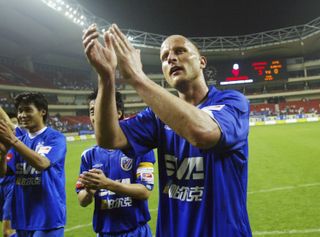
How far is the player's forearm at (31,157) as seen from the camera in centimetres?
289

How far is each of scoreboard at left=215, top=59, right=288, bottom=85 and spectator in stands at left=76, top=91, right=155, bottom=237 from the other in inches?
1923

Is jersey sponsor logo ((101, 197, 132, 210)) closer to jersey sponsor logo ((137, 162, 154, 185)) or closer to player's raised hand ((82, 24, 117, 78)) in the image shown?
jersey sponsor logo ((137, 162, 154, 185))

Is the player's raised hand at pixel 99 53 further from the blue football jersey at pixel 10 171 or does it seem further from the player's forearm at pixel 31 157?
the blue football jersey at pixel 10 171

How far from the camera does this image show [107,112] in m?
1.77

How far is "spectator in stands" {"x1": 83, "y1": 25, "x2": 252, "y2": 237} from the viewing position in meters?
1.39

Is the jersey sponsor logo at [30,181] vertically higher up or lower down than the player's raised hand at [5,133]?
lower down

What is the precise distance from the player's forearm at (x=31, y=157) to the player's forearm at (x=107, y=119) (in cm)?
130

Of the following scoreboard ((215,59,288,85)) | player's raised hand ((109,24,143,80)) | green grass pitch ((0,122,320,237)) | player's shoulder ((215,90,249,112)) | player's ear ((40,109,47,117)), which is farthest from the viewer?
scoreboard ((215,59,288,85))

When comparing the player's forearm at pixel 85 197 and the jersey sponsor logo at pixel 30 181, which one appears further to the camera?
the jersey sponsor logo at pixel 30 181

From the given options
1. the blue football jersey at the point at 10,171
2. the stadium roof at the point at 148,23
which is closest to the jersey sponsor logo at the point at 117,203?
the blue football jersey at the point at 10,171

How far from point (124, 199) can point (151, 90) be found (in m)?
1.75

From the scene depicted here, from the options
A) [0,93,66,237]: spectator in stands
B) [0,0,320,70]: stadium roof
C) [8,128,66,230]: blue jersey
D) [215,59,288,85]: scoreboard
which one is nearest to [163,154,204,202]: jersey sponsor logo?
[0,93,66,237]: spectator in stands

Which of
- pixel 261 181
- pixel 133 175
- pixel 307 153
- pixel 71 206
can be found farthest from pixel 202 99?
pixel 307 153

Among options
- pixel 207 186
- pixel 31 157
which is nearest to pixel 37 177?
pixel 31 157
